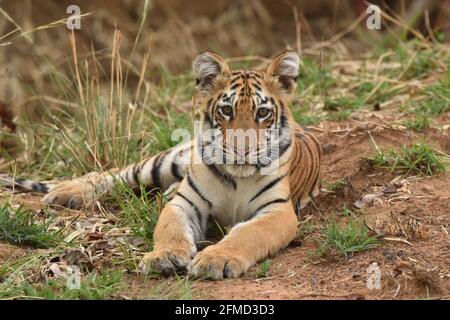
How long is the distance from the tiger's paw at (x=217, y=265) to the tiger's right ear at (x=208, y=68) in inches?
50.5

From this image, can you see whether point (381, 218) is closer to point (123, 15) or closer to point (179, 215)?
point (179, 215)

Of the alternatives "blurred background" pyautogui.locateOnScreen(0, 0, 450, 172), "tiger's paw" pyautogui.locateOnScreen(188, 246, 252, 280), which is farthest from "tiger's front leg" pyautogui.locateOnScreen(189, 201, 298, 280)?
"blurred background" pyautogui.locateOnScreen(0, 0, 450, 172)

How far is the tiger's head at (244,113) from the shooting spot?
221 inches

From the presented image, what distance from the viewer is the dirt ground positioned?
4.91 m

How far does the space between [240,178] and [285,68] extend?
77 cm

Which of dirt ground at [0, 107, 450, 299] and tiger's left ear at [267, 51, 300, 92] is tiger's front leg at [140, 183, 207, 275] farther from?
tiger's left ear at [267, 51, 300, 92]

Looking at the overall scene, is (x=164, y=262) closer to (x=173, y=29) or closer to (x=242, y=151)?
(x=242, y=151)

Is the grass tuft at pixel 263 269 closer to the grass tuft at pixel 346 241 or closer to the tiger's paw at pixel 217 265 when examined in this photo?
the tiger's paw at pixel 217 265

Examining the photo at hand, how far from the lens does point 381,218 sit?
232 inches

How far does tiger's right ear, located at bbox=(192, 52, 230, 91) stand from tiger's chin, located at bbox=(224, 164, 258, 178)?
0.56 metres

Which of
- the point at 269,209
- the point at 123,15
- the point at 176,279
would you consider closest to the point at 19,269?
the point at 176,279

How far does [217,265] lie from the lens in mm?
5059
